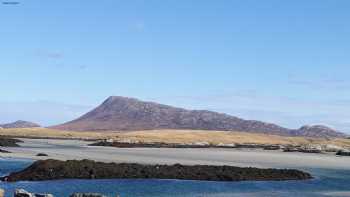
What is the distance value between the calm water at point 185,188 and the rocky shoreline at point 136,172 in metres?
2.11

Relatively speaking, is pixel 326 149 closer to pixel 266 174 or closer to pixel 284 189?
pixel 266 174

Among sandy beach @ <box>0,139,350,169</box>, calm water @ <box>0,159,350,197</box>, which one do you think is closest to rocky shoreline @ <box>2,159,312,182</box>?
calm water @ <box>0,159,350,197</box>

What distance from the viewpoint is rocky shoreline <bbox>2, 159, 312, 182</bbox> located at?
48.0m

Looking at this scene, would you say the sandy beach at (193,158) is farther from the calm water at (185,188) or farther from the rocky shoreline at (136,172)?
the calm water at (185,188)

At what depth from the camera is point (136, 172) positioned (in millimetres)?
50000

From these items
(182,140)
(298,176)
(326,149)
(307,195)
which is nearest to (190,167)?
(298,176)

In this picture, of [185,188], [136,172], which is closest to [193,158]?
[136,172]

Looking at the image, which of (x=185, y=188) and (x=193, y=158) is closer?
(x=185, y=188)

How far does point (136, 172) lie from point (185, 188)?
7895mm

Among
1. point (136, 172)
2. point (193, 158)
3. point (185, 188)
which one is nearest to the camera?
point (185, 188)

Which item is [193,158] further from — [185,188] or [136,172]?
[185,188]

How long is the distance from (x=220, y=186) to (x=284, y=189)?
4309 millimetres

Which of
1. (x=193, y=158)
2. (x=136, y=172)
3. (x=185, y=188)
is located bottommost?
(x=185, y=188)

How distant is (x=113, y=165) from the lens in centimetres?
5269
